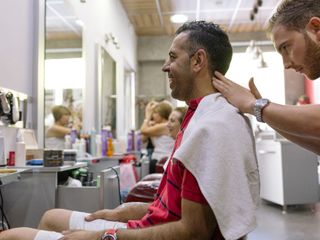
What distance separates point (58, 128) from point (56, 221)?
1423 mm

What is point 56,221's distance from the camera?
144cm

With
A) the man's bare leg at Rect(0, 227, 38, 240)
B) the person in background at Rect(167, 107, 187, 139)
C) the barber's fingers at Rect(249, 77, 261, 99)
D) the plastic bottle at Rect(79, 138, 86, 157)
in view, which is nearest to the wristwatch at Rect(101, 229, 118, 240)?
the man's bare leg at Rect(0, 227, 38, 240)

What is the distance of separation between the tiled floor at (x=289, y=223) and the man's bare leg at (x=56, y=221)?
184cm

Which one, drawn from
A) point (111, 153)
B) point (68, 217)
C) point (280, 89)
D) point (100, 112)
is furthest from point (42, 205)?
point (280, 89)

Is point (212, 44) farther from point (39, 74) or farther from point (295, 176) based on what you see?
point (295, 176)

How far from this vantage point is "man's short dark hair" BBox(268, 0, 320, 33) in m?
1.23

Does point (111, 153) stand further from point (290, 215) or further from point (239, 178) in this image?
point (239, 178)

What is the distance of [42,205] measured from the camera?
1844 millimetres

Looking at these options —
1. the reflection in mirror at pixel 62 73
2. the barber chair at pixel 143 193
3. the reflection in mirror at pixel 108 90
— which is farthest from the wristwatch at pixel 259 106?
the reflection in mirror at pixel 108 90

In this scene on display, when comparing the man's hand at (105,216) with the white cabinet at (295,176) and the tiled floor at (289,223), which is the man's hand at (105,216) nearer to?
the tiled floor at (289,223)

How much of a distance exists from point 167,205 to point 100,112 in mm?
2959

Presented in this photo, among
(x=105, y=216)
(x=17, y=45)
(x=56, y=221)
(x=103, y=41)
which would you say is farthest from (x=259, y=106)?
(x=103, y=41)

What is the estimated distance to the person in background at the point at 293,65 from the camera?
3.91 feet

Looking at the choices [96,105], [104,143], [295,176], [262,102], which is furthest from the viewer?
[295,176]
